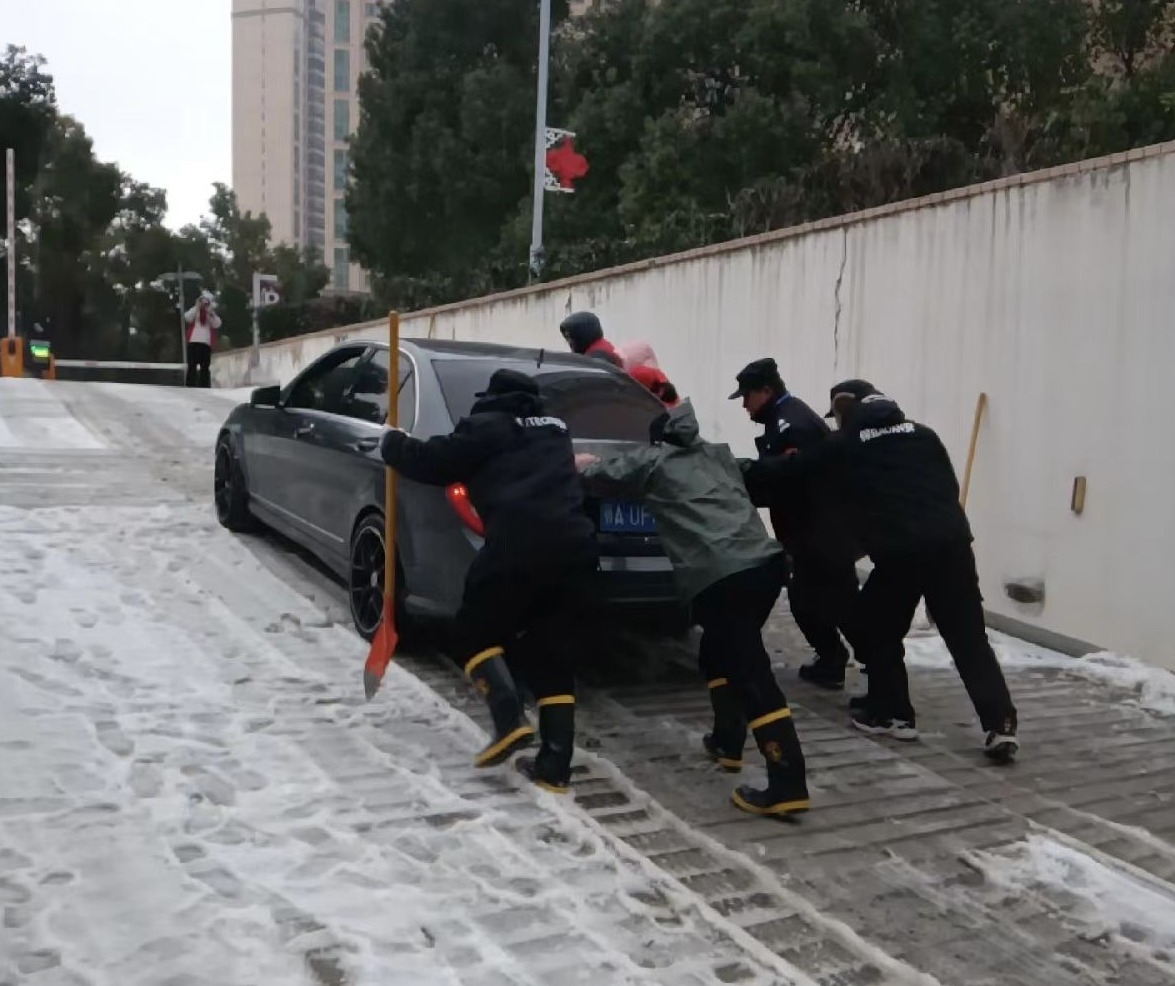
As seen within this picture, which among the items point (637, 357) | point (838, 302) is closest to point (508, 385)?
point (637, 357)

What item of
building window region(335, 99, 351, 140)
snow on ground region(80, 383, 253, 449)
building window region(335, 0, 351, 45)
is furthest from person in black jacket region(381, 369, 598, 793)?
building window region(335, 0, 351, 45)

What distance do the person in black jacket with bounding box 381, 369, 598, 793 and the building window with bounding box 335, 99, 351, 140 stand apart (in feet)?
323

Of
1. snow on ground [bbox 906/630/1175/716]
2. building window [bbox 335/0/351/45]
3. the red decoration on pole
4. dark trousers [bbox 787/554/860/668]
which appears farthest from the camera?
building window [bbox 335/0/351/45]

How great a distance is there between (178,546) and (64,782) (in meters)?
3.69

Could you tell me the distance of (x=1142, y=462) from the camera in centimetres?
610

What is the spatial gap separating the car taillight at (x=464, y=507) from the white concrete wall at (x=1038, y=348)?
356cm

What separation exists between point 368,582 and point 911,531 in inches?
102

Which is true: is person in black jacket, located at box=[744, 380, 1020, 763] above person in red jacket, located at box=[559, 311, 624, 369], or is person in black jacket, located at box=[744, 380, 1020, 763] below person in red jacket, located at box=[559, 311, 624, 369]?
below

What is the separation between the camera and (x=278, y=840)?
3629 mm

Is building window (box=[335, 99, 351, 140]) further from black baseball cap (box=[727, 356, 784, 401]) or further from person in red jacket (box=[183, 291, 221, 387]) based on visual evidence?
black baseball cap (box=[727, 356, 784, 401])

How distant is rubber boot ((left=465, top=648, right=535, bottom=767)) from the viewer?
14.0 feet

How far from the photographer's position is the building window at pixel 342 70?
97.2 m

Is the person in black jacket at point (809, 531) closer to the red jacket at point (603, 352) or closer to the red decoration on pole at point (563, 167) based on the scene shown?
the red jacket at point (603, 352)

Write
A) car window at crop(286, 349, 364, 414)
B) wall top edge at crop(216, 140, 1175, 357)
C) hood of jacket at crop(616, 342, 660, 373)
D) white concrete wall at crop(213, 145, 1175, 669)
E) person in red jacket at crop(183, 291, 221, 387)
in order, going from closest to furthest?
1. white concrete wall at crop(213, 145, 1175, 669)
2. wall top edge at crop(216, 140, 1175, 357)
3. car window at crop(286, 349, 364, 414)
4. hood of jacket at crop(616, 342, 660, 373)
5. person in red jacket at crop(183, 291, 221, 387)
